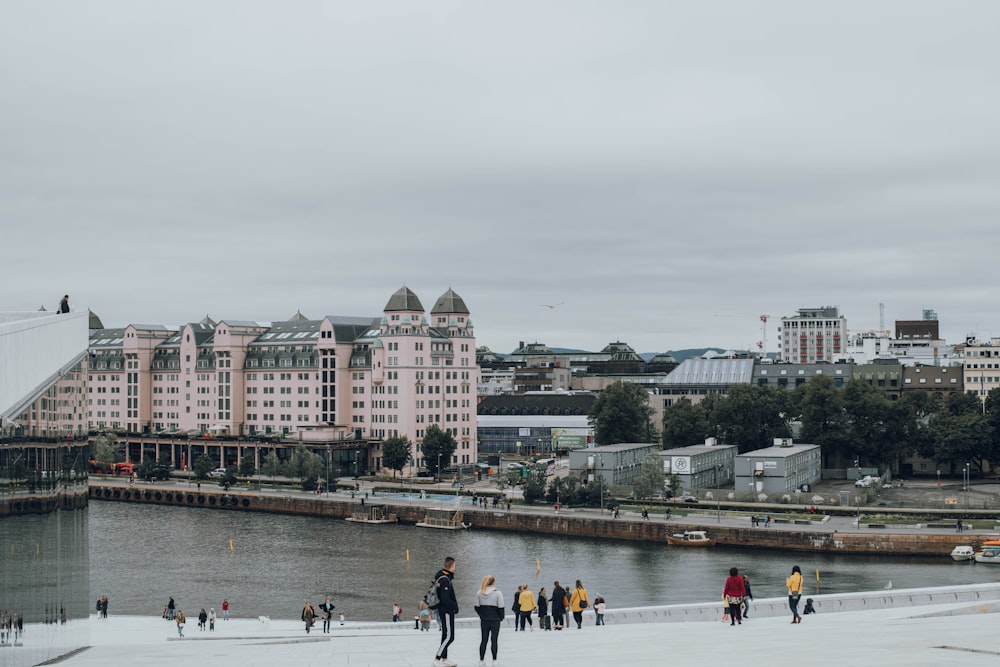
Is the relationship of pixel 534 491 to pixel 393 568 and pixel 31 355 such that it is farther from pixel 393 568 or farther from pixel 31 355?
pixel 31 355

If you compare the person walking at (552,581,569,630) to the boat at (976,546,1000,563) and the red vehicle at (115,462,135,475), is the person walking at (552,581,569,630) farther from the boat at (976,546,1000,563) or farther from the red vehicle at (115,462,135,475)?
the red vehicle at (115,462,135,475)

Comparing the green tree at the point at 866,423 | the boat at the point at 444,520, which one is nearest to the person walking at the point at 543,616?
the boat at the point at 444,520

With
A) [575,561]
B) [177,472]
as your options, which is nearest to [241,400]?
[177,472]

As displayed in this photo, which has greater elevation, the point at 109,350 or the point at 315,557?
the point at 109,350

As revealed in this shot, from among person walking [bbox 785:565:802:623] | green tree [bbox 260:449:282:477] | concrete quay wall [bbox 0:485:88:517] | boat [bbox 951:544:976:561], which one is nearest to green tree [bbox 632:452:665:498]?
boat [bbox 951:544:976:561]

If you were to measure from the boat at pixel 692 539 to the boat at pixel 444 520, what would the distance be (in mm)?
14416

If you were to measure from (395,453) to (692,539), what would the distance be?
1431 inches

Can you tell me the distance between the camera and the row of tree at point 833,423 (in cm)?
8769

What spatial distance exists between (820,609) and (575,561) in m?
31.3

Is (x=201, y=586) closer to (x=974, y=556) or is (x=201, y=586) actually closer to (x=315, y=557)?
(x=315, y=557)

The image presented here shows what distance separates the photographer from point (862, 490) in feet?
252

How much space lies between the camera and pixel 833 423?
92.3 m

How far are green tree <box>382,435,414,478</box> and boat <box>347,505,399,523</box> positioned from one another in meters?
16.1

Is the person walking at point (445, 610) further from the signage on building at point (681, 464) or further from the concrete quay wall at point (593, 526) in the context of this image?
the signage on building at point (681, 464)
